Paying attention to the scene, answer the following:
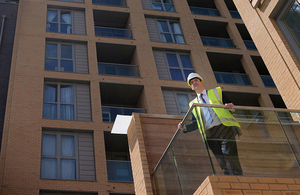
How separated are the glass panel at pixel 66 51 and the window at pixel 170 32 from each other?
242 inches

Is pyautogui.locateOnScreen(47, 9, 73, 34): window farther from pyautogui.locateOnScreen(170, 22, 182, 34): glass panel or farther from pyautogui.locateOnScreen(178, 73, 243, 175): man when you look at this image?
pyautogui.locateOnScreen(178, 73, 243, 175): man

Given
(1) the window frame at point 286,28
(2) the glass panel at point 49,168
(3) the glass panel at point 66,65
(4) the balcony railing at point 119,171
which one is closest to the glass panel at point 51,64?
(3) the glass panel at point 66,65

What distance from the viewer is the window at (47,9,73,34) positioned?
77.2 feet

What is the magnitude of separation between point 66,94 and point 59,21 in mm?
5922

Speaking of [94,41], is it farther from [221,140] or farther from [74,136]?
[221,140]

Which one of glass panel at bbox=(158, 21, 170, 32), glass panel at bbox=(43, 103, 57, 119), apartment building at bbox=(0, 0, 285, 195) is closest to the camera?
apartment building at bbox=(0, 0, 285, 195)

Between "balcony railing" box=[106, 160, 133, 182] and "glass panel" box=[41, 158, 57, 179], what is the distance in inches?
94.4

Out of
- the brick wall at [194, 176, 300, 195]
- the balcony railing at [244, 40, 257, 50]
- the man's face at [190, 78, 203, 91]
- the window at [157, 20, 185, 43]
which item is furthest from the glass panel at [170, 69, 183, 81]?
the brick wall at [194, 176, 300, 195]

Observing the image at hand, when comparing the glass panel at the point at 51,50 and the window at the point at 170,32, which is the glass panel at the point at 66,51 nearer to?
the glass panel at the point at 51,50

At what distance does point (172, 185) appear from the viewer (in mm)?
6594

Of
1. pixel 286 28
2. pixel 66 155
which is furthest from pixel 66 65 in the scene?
pixel 286 28

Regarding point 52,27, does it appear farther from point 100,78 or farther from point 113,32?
point 100,78

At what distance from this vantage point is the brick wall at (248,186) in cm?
512

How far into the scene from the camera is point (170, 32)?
26.0 m
